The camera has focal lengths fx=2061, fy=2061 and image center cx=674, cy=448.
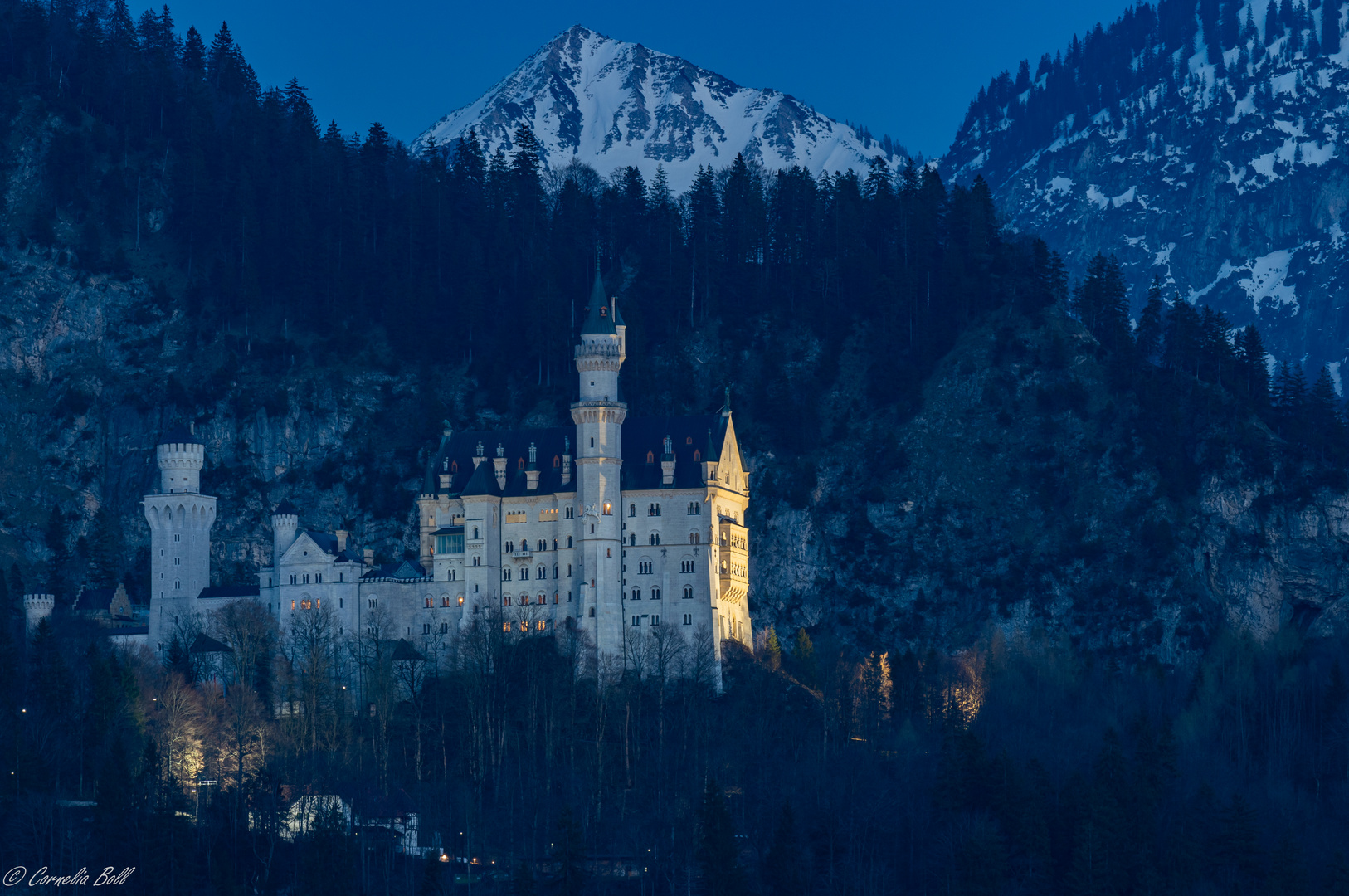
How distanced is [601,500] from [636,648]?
28.7 feet

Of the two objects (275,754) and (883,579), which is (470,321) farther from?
(275,754)

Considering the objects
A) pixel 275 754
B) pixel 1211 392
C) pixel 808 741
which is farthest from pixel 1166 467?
pixel 275 754

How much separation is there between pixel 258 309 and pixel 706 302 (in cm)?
3264

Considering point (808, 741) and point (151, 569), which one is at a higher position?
point (151, 569)

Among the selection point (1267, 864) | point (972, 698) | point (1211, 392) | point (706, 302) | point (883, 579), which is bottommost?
point (1267, 864)

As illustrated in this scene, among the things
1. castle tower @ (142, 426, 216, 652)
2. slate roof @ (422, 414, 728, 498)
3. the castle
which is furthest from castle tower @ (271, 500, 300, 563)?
slate roof @ (422, 414, 728, 498)

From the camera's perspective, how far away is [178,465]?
12469 cm

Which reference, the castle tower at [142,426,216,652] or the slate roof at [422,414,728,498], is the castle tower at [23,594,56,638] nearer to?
the castle tower at [142,426,216,652]

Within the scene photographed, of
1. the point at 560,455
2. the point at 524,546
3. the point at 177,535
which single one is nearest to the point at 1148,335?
the point at 560,455

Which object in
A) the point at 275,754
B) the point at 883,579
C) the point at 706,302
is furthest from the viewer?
the point at 706,302

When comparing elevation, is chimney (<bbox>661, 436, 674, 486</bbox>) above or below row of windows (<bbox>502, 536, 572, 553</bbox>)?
above

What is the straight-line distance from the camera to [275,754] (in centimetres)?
10350

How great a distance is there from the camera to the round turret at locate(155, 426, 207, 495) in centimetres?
12444

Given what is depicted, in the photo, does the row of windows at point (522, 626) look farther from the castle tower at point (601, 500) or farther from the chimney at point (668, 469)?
the chimney at point (668, 469)
